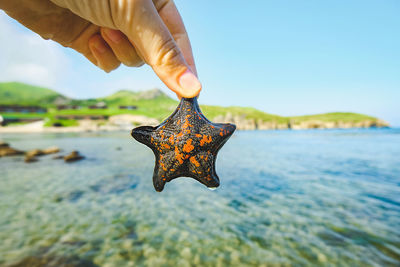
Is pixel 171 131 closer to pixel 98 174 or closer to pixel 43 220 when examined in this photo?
pixel 43 220

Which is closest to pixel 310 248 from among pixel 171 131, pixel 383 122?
pixel 171 131

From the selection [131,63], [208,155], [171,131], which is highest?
[131,63]

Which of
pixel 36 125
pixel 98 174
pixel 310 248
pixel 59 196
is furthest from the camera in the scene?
pixel 36 125

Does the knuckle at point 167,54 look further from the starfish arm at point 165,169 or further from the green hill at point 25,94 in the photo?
the green hill at point 25,94

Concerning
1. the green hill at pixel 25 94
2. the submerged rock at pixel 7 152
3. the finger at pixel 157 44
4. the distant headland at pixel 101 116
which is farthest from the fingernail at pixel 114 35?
the green hill at pixel 25 94

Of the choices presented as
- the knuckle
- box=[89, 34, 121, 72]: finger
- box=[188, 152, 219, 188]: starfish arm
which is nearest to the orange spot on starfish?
box=[188, 152, 219, 188]: starfish arm

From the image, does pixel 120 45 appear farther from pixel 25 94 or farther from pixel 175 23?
pixel 25 94

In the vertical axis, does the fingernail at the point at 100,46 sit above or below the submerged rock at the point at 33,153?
above
